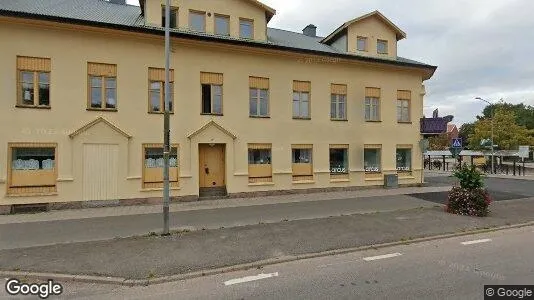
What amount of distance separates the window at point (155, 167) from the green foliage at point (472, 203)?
35.1ft

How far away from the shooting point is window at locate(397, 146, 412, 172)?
18.0m

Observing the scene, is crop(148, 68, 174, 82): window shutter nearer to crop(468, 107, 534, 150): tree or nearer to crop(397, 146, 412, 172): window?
crop(397, 146, 412, 172): window

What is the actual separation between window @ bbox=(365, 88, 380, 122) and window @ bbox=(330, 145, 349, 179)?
7.53 ft

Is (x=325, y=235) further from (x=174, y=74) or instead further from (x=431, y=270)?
(x=174, y=74)

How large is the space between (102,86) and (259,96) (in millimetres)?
6641

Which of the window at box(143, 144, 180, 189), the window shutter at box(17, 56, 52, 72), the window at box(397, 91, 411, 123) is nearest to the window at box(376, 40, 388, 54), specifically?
the window at box(397, 91, 411, 123)

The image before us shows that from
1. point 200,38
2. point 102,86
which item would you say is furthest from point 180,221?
point 200,38

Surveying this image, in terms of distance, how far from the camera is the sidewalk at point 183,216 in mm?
8305

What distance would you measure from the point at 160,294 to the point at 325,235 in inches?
174

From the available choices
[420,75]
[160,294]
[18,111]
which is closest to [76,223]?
[18,111]

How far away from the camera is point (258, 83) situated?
1484 centimetres

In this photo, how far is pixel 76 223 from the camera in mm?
9531

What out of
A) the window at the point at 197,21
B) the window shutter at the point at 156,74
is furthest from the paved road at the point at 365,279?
the window at the point at 197,21

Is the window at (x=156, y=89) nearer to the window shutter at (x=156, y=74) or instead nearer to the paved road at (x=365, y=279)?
the window shutter at (x=156, y=74)
